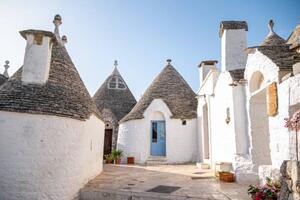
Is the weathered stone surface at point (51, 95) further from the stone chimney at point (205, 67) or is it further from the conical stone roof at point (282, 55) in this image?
the stone chimney at point (205, 67)

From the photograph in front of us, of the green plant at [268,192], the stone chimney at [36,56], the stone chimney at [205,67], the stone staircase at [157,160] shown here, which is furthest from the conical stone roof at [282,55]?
the stone staircase at [157,160]

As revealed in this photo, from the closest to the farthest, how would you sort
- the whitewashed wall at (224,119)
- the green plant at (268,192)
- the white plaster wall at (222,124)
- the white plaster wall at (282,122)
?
the green plant at (268,192) < the white plaster wall at (282,122) < the whitewashed wall at (224,119) < the white plaster wall at (222,124)

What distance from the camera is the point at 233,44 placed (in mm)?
9305

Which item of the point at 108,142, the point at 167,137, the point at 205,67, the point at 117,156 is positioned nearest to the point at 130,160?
the point at 117,156

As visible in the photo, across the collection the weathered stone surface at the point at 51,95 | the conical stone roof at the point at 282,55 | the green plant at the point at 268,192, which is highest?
the conical stone roof at the point at 282,55

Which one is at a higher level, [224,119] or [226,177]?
[224,119]

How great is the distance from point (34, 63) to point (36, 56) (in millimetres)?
230

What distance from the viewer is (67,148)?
21.7 feet

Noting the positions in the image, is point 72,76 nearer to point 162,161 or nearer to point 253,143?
point 253,143

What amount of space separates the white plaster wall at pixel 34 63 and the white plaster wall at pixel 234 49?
6.55 meters

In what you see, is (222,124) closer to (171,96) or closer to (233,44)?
(233,44)

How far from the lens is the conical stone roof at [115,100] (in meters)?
19.7

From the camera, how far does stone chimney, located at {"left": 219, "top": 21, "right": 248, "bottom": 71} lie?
29.5ft

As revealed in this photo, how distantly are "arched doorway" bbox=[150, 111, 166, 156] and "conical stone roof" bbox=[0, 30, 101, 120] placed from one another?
8088 millimetres
